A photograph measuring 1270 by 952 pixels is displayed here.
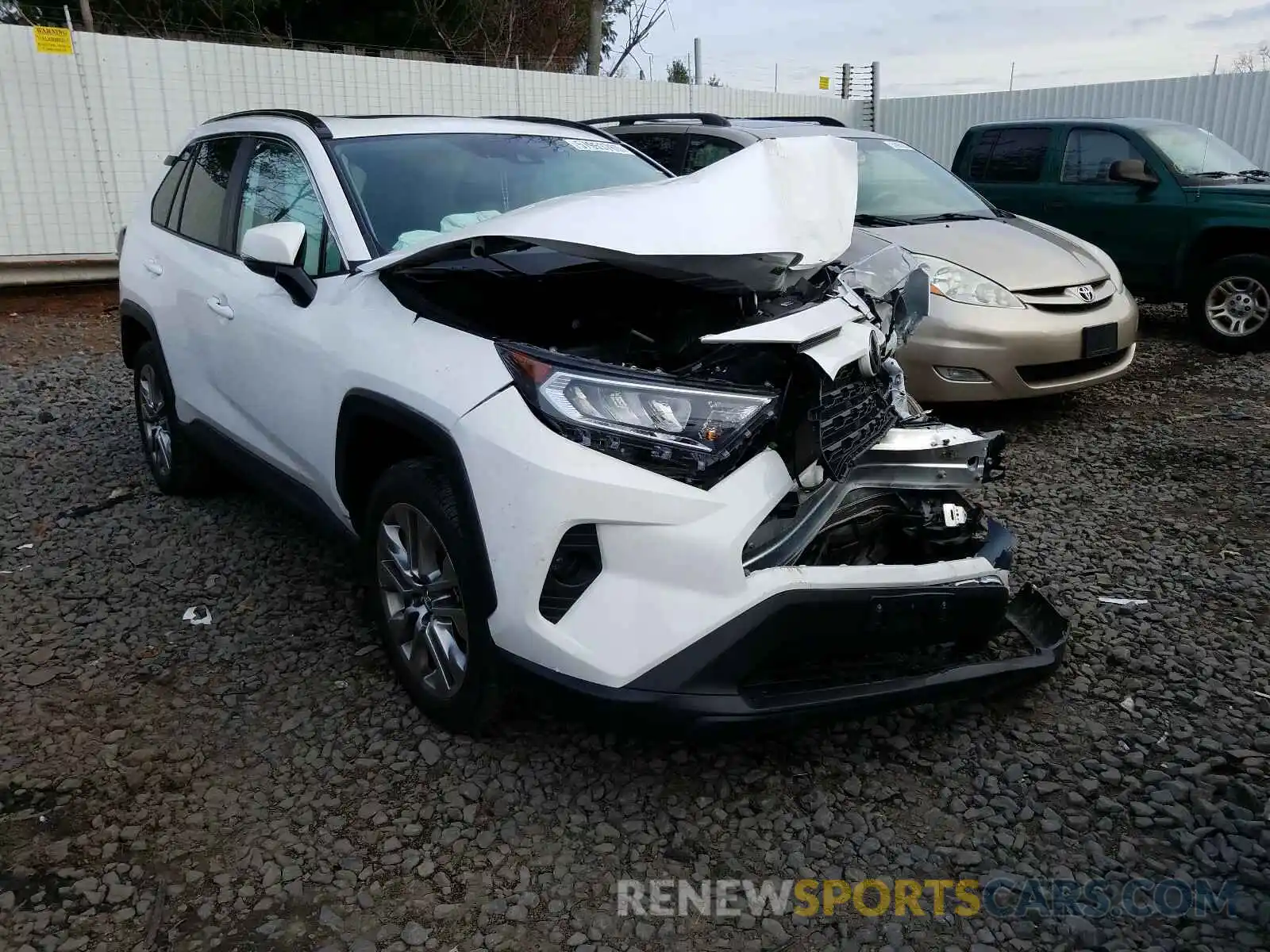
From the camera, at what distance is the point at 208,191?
429 cm

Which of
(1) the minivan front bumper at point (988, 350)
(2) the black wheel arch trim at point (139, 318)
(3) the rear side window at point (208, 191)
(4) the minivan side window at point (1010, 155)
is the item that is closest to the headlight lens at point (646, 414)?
(3) the rear side window at point (208, 191)

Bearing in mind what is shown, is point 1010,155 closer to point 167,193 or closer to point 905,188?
point 905,188

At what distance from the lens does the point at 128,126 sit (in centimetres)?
980

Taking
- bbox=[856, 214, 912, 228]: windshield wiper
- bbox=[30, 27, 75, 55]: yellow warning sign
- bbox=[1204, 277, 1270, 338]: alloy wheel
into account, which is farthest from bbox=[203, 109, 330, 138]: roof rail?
bbox=[1204, 277, 1270, 338]: alloy wheel

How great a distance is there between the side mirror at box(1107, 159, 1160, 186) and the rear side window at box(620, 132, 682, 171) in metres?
3.59

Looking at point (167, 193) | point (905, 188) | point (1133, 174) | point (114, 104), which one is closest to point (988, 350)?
point (905, 188)

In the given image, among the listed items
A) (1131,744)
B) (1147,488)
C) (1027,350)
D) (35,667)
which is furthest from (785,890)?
(1027,350)

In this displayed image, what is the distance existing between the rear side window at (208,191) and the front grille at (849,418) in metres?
2.75

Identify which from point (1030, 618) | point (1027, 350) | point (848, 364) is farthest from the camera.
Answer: point (1027, 350)

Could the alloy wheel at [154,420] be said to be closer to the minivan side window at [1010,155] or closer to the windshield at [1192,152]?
the minivan side window at [1010,155]

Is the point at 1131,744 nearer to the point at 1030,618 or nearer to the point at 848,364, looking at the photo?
the point at 1030,618

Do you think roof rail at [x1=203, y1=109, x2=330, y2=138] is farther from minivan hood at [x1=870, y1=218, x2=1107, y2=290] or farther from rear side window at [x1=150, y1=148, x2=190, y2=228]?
minivan hood at [x1=870, y1=218, x2=1107, y2=290]

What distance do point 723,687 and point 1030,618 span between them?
1.34 metres

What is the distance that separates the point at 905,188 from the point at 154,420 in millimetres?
4874
